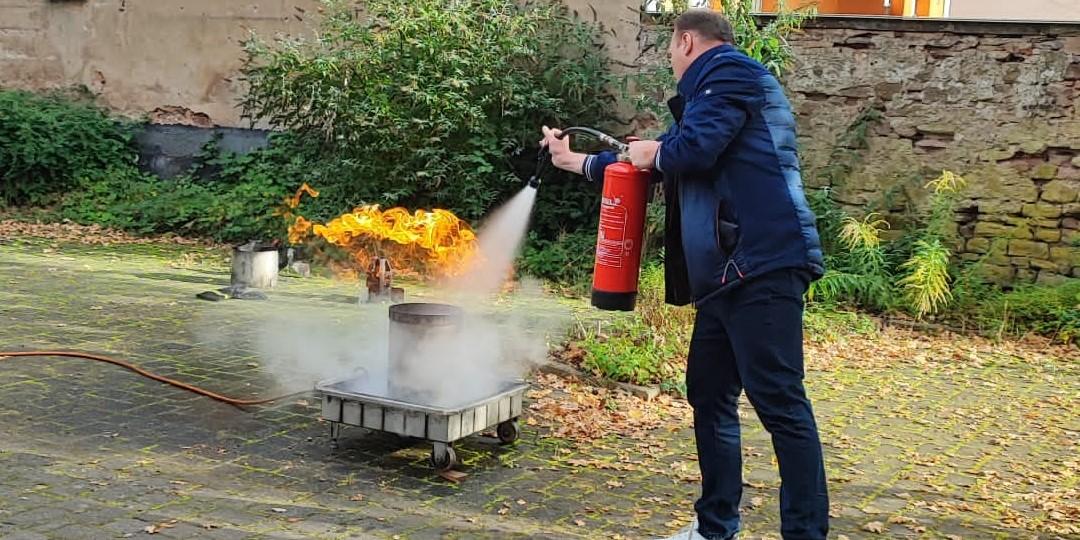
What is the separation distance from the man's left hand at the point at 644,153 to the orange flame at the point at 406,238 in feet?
22.3

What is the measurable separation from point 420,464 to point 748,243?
7.58 ft

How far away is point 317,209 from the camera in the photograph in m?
13.9

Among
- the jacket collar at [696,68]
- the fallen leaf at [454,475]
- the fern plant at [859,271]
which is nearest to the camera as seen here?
the jacket collar at [696,68]

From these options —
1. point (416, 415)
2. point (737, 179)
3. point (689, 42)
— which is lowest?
point (416, 415)

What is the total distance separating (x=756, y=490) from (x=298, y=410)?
105 inches

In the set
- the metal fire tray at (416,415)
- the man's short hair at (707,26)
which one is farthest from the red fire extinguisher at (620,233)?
the metal fire tray at (416,415)

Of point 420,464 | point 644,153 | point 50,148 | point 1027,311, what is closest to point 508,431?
point 420,464

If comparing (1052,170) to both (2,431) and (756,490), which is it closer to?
(756,490)

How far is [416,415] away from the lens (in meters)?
5.40

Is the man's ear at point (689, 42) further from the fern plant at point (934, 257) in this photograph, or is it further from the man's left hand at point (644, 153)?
the fern plant at point (934, 257)

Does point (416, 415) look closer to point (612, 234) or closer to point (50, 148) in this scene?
point (612, 234)

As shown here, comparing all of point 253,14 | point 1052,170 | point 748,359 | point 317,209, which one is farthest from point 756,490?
point 253,14

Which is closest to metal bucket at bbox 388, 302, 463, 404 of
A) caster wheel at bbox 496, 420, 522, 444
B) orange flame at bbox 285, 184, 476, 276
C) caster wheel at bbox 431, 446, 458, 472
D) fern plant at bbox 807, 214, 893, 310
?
caster wheel at bbox 431, 446, 458, 472

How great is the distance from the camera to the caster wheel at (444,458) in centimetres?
539
